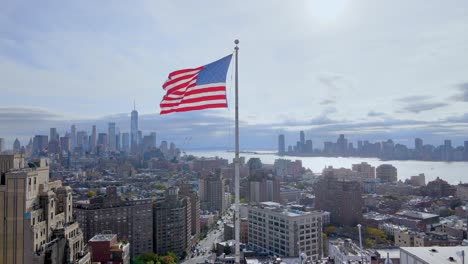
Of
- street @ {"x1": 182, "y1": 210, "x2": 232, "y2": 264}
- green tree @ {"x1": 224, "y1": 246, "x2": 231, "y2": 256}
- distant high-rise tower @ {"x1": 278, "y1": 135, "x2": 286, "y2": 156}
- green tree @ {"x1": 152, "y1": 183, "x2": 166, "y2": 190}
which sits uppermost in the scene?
distant high-rise tower @ {"x1": 278, "y1": 135, "x2": 286, "y2": 156}

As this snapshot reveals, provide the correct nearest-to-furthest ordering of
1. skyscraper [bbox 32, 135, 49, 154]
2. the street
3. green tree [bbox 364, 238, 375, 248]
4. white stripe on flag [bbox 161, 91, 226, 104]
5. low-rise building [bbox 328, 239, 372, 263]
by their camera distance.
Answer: white stripe on flag [bbox 161, 91, 226, 104] < low-rise building [bbox 328, 239, 372, 263] < the street < green tree [bbox 364, 238, 375, 248] < skyscraper [bbox 32, 135, 49, 154]

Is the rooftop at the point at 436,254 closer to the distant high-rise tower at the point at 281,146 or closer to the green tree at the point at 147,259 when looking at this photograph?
the green tree at the point at 147,259

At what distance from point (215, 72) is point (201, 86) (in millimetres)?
363

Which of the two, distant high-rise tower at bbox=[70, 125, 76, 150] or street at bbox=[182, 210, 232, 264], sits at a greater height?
distant high-rise tower at bbox=[70, 125, 76, 150]

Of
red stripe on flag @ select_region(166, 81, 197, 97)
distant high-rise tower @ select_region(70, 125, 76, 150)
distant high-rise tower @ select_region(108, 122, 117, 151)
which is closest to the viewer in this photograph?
red stripe on flag @ select_region(166, 81, 197, 97)

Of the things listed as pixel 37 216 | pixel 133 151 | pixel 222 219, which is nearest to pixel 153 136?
pixel 133 151

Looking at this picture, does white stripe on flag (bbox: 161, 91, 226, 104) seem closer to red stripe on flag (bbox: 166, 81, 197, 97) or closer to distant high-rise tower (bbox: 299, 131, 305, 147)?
red stripe on flag (bbox: 166, 81, 197, 97)

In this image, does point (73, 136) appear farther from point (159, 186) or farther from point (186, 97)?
point (186, 97)

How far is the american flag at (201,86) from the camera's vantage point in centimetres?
705

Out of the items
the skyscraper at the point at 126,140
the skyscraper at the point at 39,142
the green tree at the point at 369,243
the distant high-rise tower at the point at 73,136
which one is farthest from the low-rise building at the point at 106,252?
the skyscraper at the point at 126,140

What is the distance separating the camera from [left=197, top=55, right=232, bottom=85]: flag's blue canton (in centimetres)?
707

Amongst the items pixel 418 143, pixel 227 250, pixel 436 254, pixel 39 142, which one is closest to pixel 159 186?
pixel 227 250

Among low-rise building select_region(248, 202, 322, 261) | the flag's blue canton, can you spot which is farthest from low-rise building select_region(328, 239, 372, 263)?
the flag's blue canton

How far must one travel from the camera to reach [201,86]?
23.5ft
